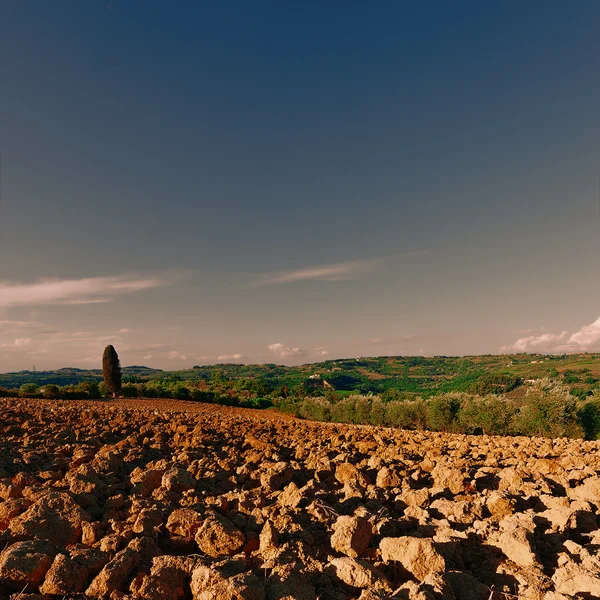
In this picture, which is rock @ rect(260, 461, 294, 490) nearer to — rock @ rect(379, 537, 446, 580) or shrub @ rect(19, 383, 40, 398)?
rock @ rect(379, 537, 446, 580)

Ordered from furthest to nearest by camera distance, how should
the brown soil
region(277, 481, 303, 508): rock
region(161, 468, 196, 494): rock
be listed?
region(161, 468, 196, 494): rock < region(277, 481, 303, 508): rock < the brown soil

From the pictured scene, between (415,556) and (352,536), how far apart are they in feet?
2.55

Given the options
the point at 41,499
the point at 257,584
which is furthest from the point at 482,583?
the point at 41,499

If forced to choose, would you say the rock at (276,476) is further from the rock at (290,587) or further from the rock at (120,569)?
the rock at (290,587)

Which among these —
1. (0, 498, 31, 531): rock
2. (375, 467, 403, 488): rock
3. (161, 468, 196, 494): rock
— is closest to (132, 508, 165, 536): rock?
(161, 468, 196, 494): rock

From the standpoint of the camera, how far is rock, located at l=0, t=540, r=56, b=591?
11.6ft

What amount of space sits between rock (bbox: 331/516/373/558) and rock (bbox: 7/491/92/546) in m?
3.23

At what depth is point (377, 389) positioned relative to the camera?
182500 mm

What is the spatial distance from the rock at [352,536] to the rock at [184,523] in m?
1.72

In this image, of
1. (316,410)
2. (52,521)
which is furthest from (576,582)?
(316,410)

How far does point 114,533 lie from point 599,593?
506 cm

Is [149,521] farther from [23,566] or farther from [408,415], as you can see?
[408,415]

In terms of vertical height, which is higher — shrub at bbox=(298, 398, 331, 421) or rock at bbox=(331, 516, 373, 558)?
rock at bbox=(331, 516, 373, 558)

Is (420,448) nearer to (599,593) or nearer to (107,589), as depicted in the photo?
(599,593)
